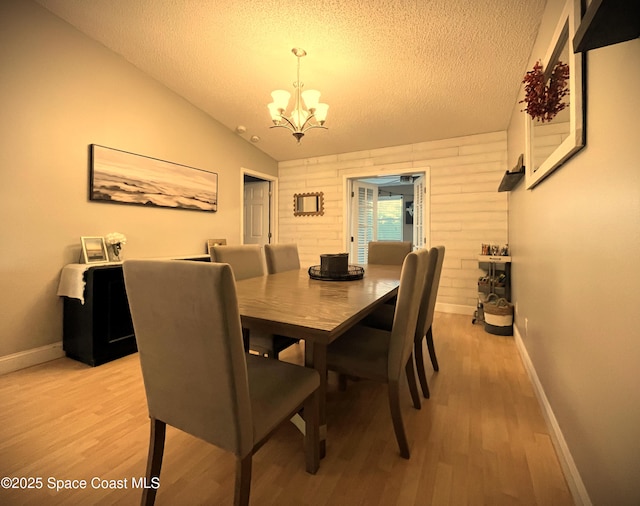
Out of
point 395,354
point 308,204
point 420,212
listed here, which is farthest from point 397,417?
point 308,204

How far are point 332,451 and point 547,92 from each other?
2132 mm

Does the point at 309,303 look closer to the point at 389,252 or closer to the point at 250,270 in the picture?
the point at 250,270

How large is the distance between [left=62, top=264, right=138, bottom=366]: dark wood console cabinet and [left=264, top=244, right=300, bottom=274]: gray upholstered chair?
1307mm

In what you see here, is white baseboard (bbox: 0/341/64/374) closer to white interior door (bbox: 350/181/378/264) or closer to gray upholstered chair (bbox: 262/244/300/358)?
gray upholstered chair (bbox: 262/244/300/358)

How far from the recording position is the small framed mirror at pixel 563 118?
1182mm

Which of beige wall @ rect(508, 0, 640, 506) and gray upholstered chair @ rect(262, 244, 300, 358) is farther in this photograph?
gray upholstered chair @ rect(262, 244, 300, 358)

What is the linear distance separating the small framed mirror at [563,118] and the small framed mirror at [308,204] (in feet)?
10.5

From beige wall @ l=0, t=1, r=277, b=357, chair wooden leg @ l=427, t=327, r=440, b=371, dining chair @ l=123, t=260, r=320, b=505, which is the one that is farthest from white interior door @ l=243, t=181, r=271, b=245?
dining chair @ l=123, t=260, r=320, b=505

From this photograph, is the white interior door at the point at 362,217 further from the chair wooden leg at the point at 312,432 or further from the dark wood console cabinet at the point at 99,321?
the chair wooden leg at the point at 312,432

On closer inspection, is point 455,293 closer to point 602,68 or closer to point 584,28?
point 602,68

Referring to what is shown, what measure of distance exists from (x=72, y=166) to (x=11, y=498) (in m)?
2.45

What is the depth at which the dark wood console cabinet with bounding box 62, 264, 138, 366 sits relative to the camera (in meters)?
2.44

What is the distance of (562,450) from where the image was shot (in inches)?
53.9

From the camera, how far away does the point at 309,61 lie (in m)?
2.79
